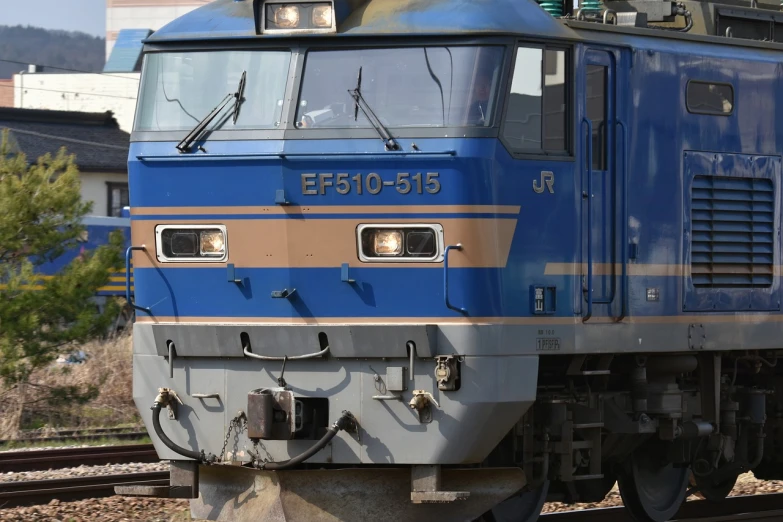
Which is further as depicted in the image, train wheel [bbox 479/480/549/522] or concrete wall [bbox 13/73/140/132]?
concrete wall [bbox 13/73/140/132]

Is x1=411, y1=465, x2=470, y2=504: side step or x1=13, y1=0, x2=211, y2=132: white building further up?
x1=13, y1=0, x2=211, y2=132: white building

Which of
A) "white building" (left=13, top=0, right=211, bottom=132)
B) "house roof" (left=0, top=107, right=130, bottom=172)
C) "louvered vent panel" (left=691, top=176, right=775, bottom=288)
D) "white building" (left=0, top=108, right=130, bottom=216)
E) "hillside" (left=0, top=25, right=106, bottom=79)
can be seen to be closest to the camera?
"louvered vent panel" (left=691, top=176, right=775, bottom=288)

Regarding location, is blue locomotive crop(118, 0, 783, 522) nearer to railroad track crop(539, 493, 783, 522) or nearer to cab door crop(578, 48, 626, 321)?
cab door crop(578, 48, 626, 321)

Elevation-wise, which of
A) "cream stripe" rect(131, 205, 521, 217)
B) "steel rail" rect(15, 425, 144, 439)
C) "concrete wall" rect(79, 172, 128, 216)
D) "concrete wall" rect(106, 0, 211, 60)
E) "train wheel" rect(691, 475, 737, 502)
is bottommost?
"steel rail" rect(15, 425, 144, 439)

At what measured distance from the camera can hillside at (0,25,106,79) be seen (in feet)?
441

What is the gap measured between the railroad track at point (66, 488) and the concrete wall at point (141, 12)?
58767mm

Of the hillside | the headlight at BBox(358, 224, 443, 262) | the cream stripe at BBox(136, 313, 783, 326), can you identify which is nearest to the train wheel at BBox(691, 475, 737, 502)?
the cream stripe at BBox(136, 313, 783, 326)

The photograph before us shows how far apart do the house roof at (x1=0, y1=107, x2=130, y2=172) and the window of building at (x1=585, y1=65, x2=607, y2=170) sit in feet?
106

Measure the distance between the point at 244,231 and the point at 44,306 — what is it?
9779mm

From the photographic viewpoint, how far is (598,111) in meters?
8.66

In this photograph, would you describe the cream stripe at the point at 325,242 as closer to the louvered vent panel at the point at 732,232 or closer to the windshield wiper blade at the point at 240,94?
the windshield wiper blade at the point at 240,94

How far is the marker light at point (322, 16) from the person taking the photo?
820 centimetres

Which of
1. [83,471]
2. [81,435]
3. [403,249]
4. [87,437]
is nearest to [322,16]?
[403,249]

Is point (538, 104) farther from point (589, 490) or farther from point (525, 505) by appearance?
point (589, 490)
